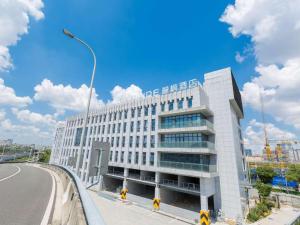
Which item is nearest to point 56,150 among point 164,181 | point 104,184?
point 104,184

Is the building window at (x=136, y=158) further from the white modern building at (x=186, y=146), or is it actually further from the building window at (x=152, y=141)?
the building window at (x=152, y=141)

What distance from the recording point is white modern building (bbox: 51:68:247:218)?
24.1m

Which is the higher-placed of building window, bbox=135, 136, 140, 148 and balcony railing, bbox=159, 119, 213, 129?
balcony railing, bbox=159, 119, 213, 129

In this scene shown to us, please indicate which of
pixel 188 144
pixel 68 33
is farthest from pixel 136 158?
pixel 68 33

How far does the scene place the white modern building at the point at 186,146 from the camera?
79.0 ft

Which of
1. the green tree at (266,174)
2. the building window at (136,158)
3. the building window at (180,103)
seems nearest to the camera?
the building window at (180,103)

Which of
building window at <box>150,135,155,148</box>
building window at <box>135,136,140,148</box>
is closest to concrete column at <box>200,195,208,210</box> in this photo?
building window at <box>150,135,155,148</box>

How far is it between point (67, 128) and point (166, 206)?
46151mm

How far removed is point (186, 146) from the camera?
2608cm

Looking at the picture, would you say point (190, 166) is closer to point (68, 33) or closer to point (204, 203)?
point (204, 203)

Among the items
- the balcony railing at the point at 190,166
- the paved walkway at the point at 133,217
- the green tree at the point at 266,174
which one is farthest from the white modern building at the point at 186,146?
the green tree at the point at 266,174

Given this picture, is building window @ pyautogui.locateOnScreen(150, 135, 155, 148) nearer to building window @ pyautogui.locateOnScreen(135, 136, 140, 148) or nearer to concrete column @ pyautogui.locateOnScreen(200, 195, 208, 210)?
building window @ pyautogui.locateOnScreen(135, 136, 140, 148)

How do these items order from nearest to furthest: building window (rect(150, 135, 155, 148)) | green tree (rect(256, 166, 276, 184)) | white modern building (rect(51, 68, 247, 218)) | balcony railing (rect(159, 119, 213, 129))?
white modern building (rect(51, 68, 247, 218))
balcony railing (rect(159, 119, 213, 129))
building window (rect(150, 135, 155, 148))
green tree (rect(256, 166, 276, 184))

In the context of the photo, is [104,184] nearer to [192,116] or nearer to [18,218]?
[192,116]
